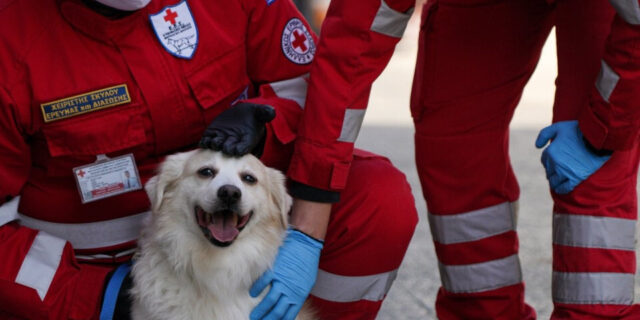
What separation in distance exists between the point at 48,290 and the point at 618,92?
1.49m

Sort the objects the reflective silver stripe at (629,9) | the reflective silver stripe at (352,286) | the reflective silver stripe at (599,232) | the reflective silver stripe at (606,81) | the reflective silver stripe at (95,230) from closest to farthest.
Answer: the reflective silver stripe at (629,9)
the reflective silver stripe at (606,81)
the reflective silver stripe at (599,232)
the reflective silver stripe at (95,230)
the reflective silver stripe at (352,286)

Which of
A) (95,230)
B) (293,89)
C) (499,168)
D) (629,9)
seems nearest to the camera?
(629,9)

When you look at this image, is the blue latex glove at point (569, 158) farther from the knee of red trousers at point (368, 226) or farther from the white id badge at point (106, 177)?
the white id badge at point (106, 177)

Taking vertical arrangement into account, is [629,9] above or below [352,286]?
above

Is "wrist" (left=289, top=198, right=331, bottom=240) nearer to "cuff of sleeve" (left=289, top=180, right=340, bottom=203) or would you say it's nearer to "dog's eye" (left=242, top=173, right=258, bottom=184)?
"cuff of sleeve" (left=289, top=180, right=340, bottom=203)

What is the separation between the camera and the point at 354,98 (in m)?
2.23

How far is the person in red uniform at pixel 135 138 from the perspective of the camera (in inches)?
85.0

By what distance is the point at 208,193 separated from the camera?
2.12 meters

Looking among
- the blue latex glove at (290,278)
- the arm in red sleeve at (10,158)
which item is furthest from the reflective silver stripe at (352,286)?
the arm in red sleeve at (10,158)

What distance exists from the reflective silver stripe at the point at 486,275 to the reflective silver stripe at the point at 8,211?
4.40 feet

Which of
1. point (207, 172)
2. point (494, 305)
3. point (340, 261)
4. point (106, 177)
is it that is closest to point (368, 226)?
point (340, 261)

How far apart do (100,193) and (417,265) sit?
1.55 m

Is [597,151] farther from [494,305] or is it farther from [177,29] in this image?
[177,29]

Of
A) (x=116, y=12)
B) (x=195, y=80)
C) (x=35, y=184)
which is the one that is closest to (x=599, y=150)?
(x=195, y=80)
